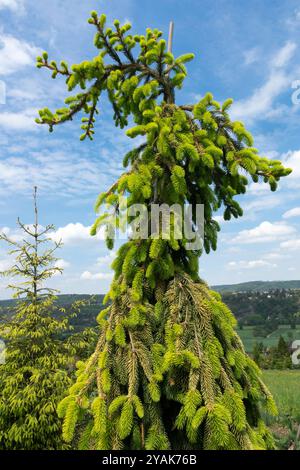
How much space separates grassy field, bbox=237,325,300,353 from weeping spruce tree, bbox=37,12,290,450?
68.0m

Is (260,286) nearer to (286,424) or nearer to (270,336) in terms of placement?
(270,336)

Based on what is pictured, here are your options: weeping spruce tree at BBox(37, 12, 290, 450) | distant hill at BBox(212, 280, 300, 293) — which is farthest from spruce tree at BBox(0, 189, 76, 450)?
distant hill at BBox(212, 280, 300, 293)

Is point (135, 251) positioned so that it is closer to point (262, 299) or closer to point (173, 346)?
point (173, 346)

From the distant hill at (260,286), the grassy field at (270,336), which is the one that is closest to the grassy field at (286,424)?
the grassy field at (270,336)

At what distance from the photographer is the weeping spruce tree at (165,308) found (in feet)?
9.12

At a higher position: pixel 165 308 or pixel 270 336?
pixel 165 308

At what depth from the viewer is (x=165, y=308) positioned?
325 centimetres

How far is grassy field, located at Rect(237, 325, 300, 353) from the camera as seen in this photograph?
221 ft

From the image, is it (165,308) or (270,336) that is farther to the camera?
(270,336)

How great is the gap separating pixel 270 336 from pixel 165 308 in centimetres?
7985

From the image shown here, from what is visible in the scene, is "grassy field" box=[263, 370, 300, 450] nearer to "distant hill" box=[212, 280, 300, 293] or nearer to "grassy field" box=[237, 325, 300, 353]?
"grassy field" box=[237, 325, 300, 353]

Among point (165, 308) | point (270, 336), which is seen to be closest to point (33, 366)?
point (165, 308)
